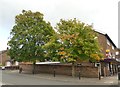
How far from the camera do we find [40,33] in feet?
129

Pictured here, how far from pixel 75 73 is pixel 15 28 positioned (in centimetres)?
1350

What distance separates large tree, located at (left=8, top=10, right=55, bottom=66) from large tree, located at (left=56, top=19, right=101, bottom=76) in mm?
6890

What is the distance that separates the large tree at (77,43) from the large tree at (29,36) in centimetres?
689

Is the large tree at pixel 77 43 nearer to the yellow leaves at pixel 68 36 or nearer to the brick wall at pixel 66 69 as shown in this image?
the yellow leaves at pixel 68 36

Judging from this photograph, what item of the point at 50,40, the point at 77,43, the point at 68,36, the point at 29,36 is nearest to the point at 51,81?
the point at 77,43

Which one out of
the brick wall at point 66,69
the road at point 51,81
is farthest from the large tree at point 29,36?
the road at point 51,81

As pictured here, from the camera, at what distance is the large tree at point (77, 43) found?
31266 millimetres

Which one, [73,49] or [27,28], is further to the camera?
[27,28]

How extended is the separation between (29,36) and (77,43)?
10.8m

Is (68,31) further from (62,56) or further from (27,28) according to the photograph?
(27,28)

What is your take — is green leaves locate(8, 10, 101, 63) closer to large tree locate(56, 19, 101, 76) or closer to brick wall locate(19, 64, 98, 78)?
large tree locate(56, 19, 101, 76)

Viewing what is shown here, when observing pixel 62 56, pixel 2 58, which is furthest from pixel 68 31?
pixel 2 58

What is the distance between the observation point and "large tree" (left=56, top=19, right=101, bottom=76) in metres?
31.3

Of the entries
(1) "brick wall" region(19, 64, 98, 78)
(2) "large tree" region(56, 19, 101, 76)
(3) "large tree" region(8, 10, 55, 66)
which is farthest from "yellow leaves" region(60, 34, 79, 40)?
(3) "large tree" region(8, 10, 55, 66)
